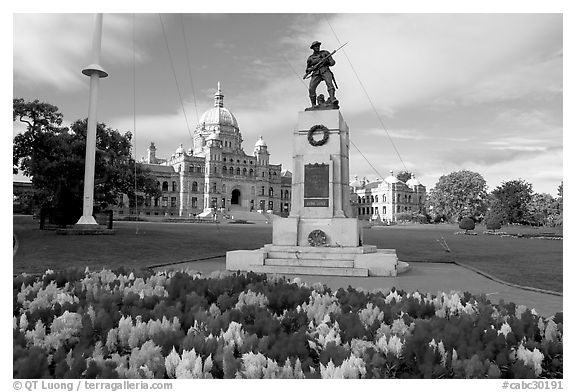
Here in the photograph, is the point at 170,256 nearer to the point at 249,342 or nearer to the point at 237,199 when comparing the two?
the point at 249,342

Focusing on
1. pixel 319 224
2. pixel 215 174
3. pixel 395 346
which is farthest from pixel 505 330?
pixel 215 174

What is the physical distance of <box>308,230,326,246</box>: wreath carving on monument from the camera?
500 inches

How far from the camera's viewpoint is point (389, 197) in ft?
387

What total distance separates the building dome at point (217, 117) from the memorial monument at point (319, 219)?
97.4 m

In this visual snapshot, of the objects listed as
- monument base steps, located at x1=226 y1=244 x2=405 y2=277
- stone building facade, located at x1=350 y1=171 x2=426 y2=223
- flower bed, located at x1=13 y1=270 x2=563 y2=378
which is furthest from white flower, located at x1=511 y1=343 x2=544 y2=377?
stone building facade, located at x1=350 y1=171 x2=426 y2=223

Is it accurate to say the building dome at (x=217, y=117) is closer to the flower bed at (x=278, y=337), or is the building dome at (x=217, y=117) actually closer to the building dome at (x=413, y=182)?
the building dome at (x=413, y=182)

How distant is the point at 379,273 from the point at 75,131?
28.2m

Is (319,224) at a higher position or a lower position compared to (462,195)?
lower

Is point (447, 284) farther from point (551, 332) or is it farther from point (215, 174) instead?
point (215, 174)

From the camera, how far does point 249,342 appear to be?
11.6ft

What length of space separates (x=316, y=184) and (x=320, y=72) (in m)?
3.67

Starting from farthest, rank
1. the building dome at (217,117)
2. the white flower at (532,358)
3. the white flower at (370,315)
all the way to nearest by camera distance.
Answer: the building dome at (217,117) < the white flower at (370,315) < the white flower at (532,358)

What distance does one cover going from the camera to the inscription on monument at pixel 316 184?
13.3m

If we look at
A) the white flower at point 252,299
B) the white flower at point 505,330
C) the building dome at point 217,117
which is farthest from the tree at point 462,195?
the white flower at point 505,330
